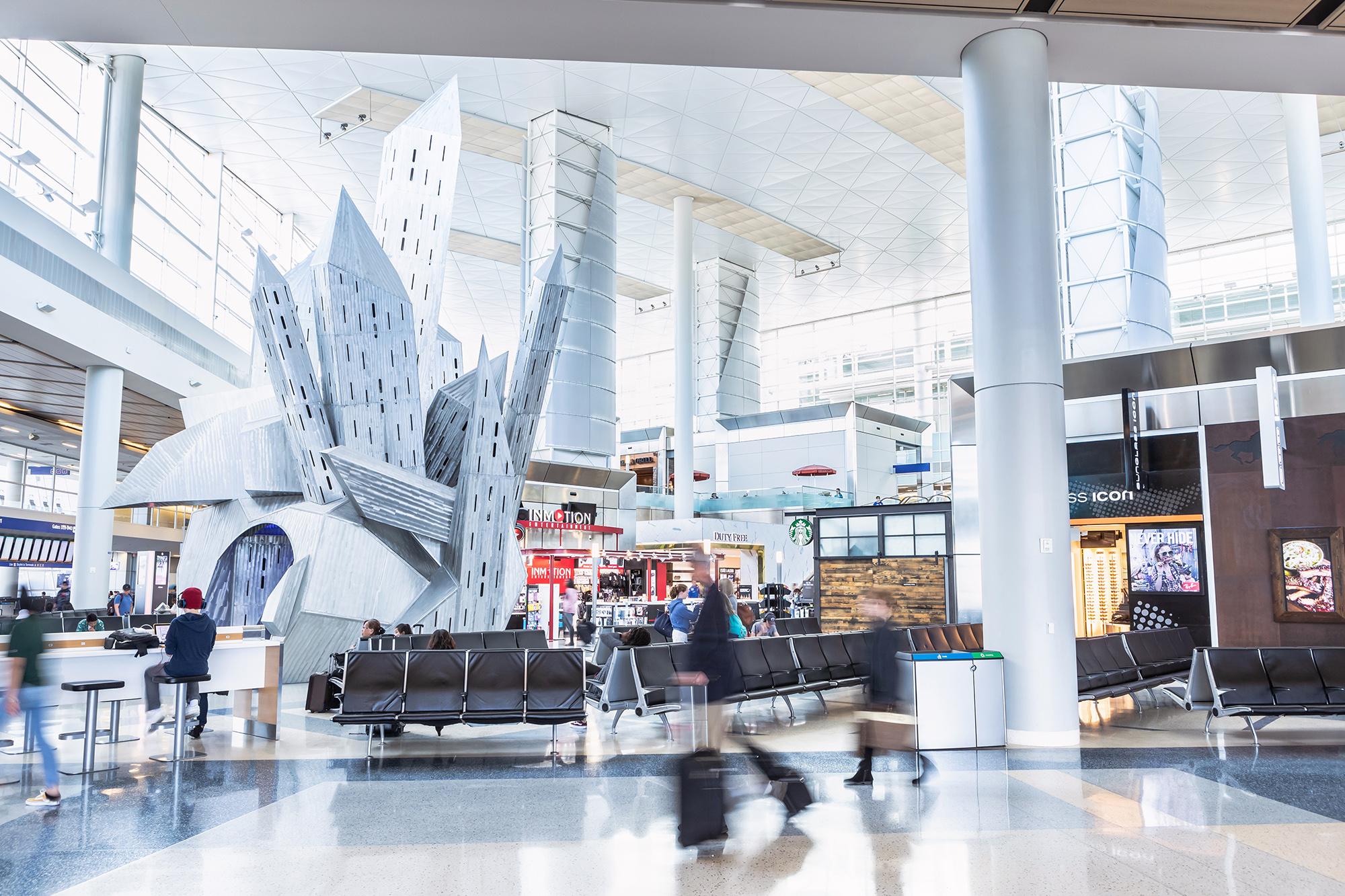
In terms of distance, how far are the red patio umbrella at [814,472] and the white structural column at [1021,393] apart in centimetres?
2920

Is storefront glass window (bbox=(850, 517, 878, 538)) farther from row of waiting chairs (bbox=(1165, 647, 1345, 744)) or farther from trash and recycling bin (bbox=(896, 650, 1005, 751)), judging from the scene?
trash and recycling bin (bbox=(896, 650, 1005, 751))

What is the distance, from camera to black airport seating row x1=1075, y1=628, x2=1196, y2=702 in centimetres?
976

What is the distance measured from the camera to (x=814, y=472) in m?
38.0

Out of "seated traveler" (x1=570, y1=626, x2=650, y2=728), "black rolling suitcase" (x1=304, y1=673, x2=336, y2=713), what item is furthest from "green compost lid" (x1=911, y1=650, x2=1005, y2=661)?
"black rolling suitcase" (x1=304, y1=673, x2=336, y2=713)

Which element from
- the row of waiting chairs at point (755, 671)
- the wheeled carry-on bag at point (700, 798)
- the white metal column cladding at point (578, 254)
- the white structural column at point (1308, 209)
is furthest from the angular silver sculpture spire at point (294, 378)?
the white structural column at point (1308, 209)

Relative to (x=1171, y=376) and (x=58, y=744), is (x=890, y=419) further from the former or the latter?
(x=58, y=744)

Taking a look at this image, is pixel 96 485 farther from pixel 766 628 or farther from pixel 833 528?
pixel 833 528

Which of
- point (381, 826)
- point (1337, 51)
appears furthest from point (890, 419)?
point (381, 826)

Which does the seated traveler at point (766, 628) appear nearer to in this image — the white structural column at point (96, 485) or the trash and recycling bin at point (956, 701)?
the trash and recycling bin at point (956, 701)

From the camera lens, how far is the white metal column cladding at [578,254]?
84.9 ft

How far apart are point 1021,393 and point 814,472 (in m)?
29.6

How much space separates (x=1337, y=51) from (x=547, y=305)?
1109cm

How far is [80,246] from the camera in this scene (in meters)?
18.0

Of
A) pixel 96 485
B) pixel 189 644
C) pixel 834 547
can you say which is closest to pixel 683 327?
pixel 834 547
